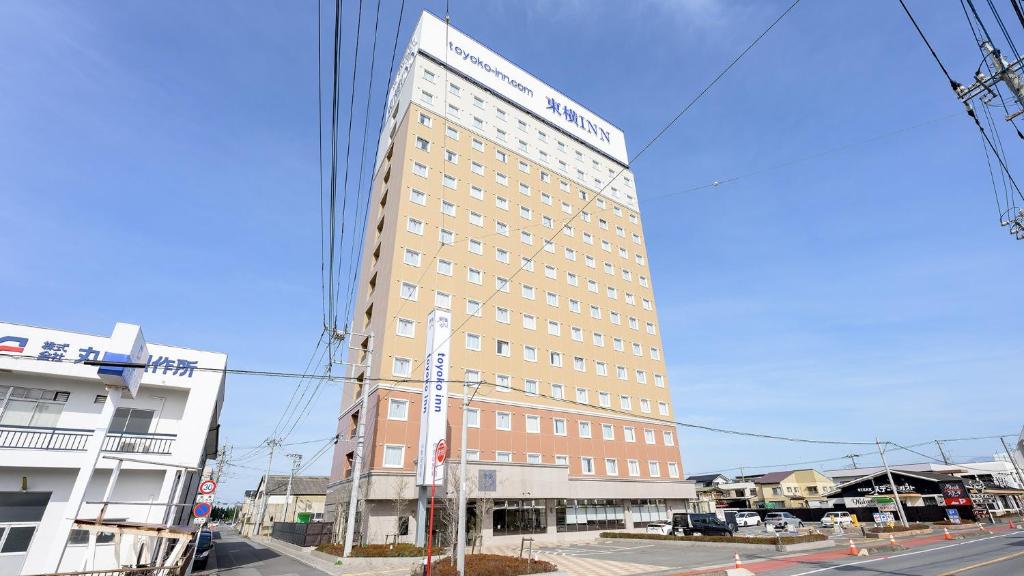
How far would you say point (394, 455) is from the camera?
1200 inches

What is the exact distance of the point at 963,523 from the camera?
149ft

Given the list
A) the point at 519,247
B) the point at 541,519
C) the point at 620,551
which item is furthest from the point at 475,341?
the point at 620,551

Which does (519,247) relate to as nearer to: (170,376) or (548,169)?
(548,169)

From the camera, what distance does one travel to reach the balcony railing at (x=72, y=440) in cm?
1773

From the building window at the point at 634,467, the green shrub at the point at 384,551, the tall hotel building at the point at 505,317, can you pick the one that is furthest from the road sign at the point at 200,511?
the building window at the point at 634,467

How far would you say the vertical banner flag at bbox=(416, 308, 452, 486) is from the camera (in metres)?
28.1

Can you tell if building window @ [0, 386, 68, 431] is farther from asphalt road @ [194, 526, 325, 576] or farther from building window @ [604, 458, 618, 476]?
building window @ [604, 458, 618, 476]

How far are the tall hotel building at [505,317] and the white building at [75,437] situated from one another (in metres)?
9.31

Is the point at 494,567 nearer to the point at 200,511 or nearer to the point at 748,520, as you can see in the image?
the point at 200,511

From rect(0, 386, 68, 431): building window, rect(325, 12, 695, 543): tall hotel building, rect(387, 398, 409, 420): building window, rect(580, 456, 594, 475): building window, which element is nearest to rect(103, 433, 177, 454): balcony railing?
rect(0, 386, 68, 431): building window

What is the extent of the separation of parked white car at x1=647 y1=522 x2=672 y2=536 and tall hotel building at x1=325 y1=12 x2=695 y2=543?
92 centimetres

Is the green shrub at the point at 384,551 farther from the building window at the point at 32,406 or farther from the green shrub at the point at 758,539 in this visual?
the green shrub at the point at 758,539

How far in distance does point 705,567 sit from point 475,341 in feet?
75.8

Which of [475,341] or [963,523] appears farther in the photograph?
[963,523]
